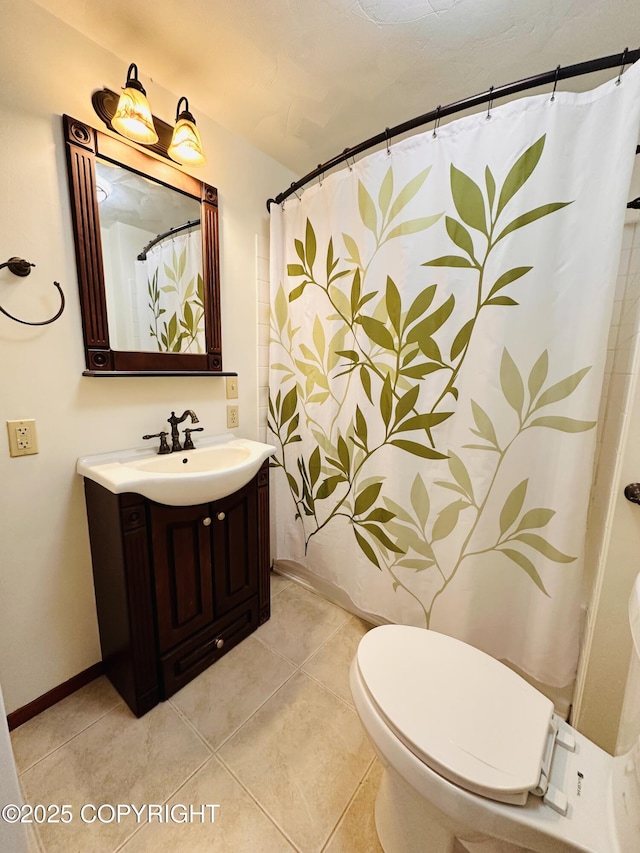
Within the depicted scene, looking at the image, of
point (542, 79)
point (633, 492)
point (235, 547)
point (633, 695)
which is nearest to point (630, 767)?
point (633, 695)

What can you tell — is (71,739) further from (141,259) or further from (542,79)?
(542,79)

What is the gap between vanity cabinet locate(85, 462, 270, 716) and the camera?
1.07 meters

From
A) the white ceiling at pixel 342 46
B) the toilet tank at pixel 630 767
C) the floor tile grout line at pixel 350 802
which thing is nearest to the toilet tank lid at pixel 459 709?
the toilet tank at pixel 630 767

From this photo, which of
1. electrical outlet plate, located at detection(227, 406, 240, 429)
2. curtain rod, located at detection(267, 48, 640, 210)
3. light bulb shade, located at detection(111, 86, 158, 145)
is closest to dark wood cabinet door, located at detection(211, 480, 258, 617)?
electrical outlet plate, located at detection(227, 406, 240, 429)

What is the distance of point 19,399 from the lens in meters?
1.04

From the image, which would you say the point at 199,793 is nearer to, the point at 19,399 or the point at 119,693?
the point at 119,693

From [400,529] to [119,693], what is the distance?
121 cm

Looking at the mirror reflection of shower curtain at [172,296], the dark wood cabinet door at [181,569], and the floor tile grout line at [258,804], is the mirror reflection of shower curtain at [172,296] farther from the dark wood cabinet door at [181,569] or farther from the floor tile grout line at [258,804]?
the floor tile grout line at [258,804]

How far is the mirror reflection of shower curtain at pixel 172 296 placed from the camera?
1.30m

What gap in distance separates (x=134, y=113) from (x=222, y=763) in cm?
203

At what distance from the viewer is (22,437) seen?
41.1 inches

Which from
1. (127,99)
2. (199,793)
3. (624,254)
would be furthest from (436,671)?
(127,99)

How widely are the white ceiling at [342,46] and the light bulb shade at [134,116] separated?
7.8 inches

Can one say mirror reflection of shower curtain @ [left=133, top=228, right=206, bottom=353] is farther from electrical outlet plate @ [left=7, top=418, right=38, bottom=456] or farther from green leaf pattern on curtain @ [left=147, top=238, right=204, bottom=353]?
electrical outlet plate @ [left=7, top=418, right=38, bottom=456]
